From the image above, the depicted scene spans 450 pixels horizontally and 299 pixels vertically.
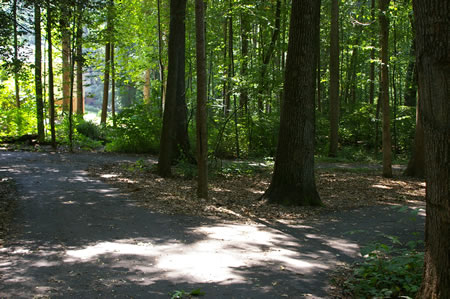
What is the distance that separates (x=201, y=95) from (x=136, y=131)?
10.2m

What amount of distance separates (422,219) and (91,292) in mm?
6926

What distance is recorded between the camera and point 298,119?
9805mm

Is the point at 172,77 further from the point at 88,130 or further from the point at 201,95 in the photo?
the point at 88,130

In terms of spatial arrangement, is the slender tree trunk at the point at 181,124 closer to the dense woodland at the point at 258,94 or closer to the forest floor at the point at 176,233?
the dense woodland at the point at 258,94

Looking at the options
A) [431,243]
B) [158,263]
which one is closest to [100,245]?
[158,263]

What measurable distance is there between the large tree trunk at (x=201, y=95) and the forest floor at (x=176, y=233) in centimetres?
71

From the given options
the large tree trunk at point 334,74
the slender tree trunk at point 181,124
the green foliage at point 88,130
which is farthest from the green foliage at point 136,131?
the large tree trunk at point 334,74

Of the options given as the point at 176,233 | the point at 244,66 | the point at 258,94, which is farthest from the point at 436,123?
the point at 244,66

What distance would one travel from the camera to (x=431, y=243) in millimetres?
3475

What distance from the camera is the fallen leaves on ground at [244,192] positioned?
9500 mm

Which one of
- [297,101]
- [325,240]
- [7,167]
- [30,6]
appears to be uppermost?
[30,6]

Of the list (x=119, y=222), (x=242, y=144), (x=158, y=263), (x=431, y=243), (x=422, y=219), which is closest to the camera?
(x=431, y=243)

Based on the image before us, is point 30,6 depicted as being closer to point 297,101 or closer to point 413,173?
point 297,101

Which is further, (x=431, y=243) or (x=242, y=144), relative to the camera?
(x=242, y=144)
